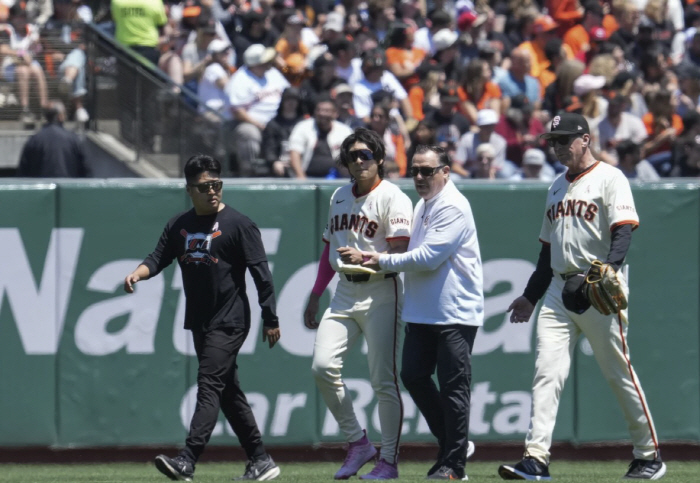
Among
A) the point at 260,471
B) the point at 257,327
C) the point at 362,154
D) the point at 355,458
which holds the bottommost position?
the point at 260,471

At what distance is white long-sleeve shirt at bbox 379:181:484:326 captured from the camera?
689 centimetres

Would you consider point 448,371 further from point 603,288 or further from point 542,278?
point 603,288

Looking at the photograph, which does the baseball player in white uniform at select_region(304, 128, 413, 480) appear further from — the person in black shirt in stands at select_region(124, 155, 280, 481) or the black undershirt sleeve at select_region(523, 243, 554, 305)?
the black undershirt sleeve at select_region(523, 243, 554, 305)

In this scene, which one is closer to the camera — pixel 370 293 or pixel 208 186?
pixel 208 186

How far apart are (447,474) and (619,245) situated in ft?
5.15

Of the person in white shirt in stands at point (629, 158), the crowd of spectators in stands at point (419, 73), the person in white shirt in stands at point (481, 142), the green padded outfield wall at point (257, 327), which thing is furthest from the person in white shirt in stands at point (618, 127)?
the green padded outfield wall at point (257, 327)

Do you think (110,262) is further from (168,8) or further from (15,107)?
(168,8)

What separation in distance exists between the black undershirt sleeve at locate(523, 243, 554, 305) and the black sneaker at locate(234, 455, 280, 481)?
1.82m

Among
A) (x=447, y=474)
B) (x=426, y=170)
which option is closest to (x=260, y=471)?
(x=447, y=474)

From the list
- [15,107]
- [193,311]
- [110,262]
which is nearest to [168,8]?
[15,107]

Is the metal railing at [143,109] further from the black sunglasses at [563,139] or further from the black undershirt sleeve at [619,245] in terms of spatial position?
the black undershirt sleeve at [619,245]

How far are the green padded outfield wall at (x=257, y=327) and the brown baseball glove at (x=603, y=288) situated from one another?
2450 millimetres

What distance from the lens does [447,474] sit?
6938mm

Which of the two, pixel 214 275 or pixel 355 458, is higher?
pixel 214 275
